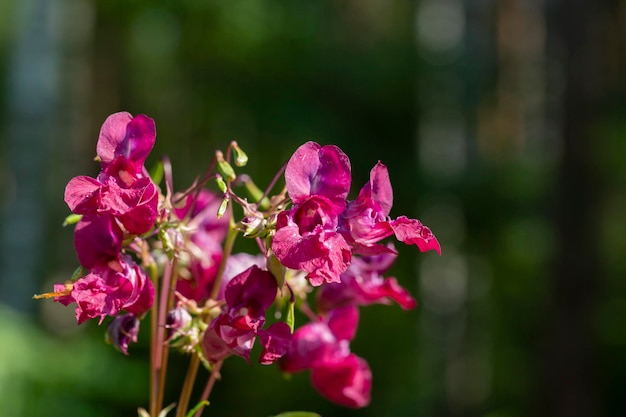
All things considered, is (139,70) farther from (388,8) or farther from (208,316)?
(208,316)

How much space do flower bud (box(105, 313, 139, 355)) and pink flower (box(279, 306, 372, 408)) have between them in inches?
11.2

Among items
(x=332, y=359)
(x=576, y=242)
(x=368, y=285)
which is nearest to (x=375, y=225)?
(x=368, y=285)

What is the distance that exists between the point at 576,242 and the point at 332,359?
19.3ft

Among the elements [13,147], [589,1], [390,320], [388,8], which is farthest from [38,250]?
[388,8]

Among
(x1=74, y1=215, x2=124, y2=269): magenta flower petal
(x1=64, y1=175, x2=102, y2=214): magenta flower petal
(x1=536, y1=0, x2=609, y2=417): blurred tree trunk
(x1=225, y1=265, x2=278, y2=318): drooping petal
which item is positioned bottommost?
(x1=536, y1=0, x2=609, y2=417): blurred tree trunk

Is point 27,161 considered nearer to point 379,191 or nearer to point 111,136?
point 111,136

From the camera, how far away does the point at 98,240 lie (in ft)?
3.57

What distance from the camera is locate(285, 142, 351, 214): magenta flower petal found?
1.04 metres

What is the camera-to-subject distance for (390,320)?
30.0 ft

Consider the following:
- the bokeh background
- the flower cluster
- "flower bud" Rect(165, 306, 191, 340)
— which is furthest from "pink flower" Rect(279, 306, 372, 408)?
the bokeh background

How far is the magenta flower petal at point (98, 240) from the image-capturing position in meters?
1.08

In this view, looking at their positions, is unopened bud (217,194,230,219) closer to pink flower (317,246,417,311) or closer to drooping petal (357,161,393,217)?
drooping petal (357,161,393,217)

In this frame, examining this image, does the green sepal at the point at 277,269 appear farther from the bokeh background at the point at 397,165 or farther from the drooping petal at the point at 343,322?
the bokeh background at the point at 397,165

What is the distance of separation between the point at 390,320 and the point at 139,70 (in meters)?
5.54
